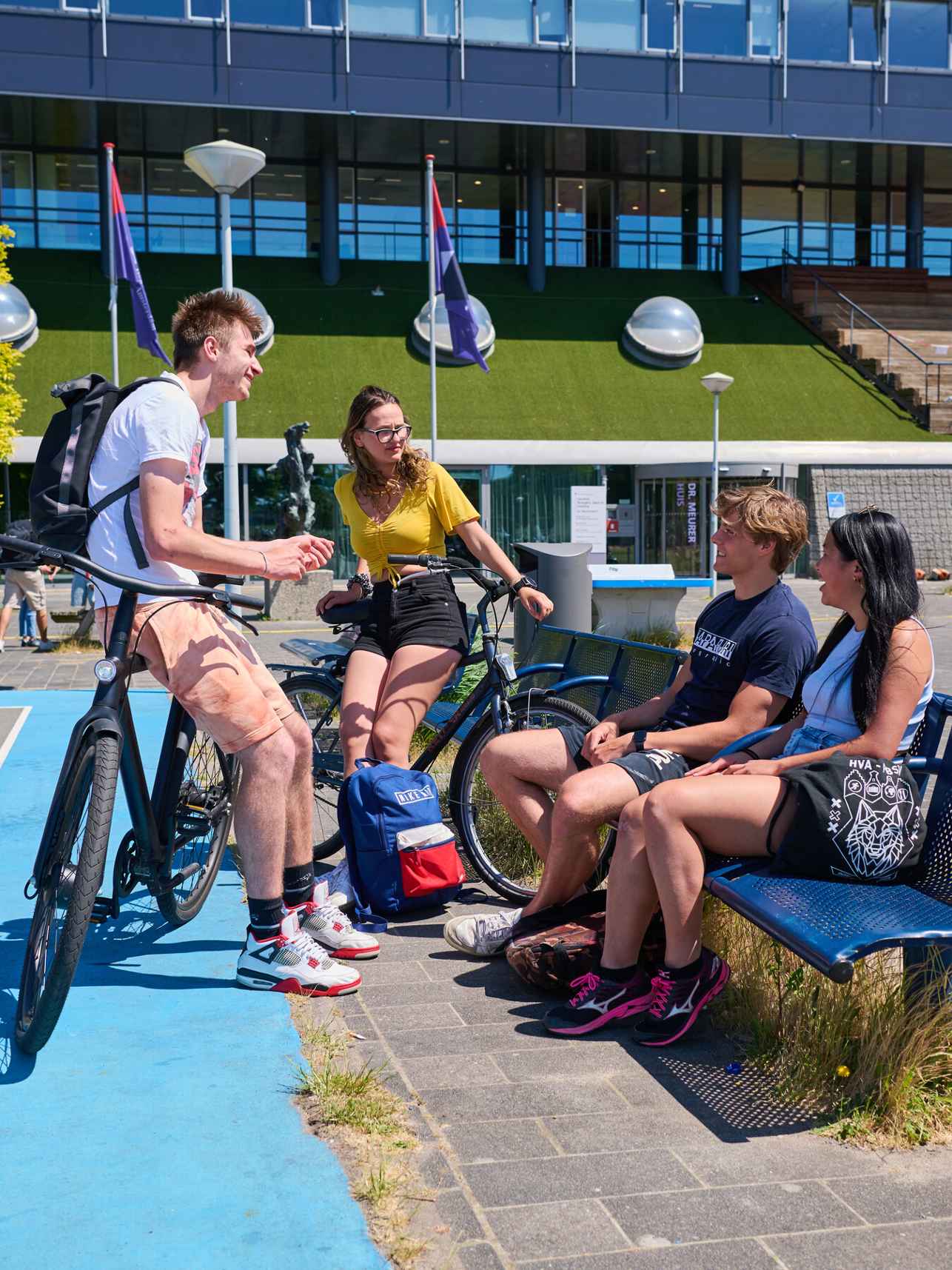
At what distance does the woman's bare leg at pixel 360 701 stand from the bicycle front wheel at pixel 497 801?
39cm

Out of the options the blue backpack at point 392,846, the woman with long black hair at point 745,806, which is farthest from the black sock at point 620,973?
the blue backpack at point 392,846

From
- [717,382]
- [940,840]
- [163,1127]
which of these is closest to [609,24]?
[717,382]

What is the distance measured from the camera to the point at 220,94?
110 feet

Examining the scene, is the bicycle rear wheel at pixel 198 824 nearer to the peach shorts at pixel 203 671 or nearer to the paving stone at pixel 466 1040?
the peach shorts at pixel 203 671

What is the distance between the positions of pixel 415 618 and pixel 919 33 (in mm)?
38851

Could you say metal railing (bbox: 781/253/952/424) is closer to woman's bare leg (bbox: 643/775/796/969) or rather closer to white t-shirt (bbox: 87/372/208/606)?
woman's bare leg (bbox: 643/775/796/969)

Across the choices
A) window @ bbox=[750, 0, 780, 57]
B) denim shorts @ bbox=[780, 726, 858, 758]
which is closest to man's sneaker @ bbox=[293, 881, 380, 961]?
denim shorts @ bbox=[780, 726, 858, 758]

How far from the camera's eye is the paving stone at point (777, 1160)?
3025 millimetres

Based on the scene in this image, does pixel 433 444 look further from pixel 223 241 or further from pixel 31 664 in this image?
pixel 31 664

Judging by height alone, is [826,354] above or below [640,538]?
above

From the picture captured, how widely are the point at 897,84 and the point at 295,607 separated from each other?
2704 centimetres

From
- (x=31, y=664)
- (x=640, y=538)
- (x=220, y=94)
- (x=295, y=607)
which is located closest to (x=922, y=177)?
(x=640, y=538)

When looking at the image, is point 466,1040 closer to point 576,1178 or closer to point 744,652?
point 576,1178

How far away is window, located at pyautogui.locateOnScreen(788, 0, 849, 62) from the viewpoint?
37094mm
